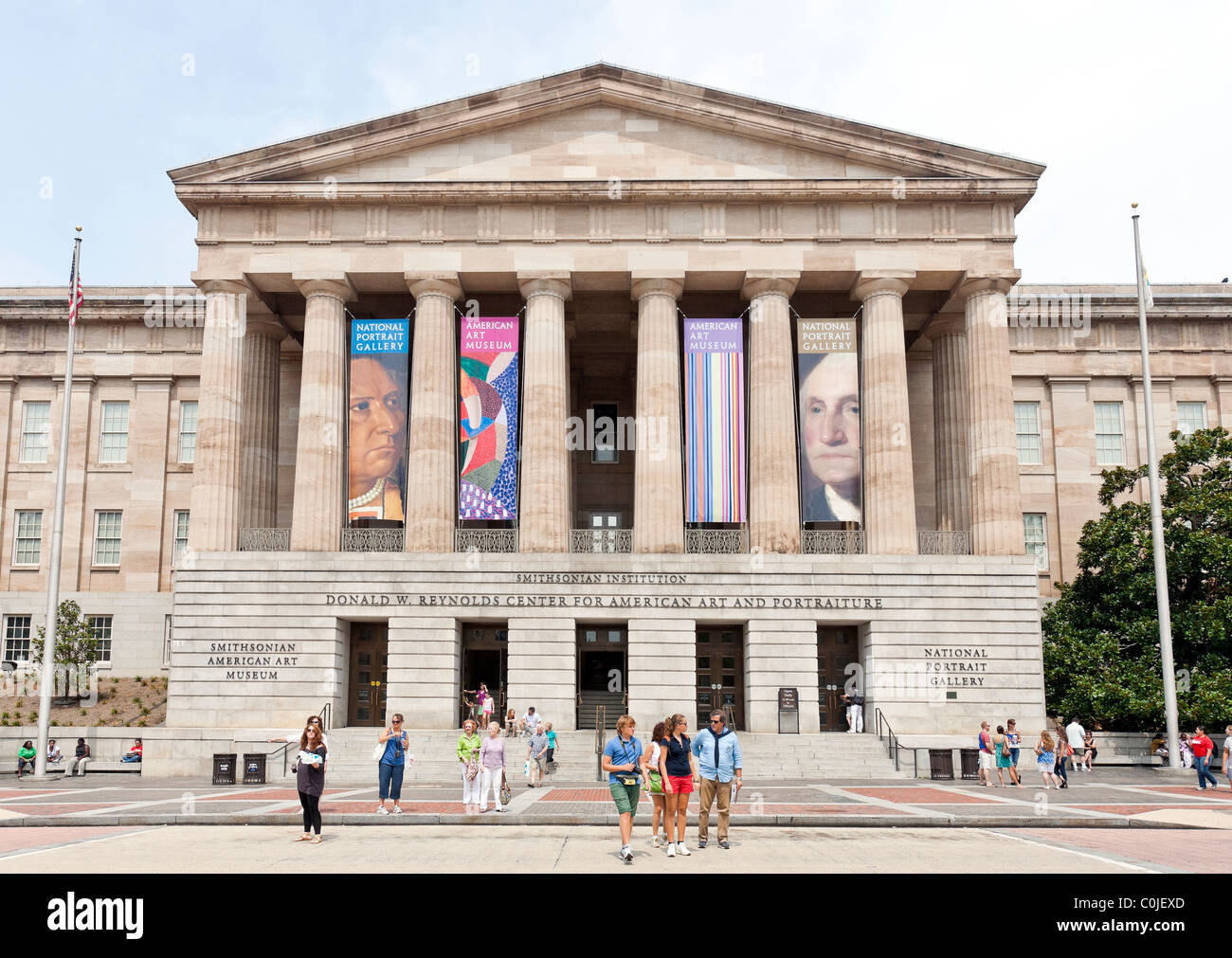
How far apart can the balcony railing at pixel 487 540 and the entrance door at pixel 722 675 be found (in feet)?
23.3

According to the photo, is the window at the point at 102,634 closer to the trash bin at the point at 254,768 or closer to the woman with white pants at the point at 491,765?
the trash bin at the point at 254,768

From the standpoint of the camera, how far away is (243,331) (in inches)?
1478

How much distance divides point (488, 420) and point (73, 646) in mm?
18634

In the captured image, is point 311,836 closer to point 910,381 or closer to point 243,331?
point 243,331

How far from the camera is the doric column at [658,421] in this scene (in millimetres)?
35219

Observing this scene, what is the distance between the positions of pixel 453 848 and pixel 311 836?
218 cm

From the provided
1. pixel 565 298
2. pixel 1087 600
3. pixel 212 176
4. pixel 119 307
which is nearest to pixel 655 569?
pixel 565 298

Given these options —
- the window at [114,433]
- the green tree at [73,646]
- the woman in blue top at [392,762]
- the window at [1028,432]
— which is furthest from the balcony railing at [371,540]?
the window at [1028,432]

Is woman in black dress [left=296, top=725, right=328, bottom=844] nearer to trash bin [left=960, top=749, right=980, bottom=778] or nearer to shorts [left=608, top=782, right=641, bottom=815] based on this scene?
shorts [left=608, top=782, right=641, bottom=815]

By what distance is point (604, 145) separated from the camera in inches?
1462

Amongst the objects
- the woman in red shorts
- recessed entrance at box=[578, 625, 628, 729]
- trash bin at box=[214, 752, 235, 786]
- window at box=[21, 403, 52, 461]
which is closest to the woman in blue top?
the woman in red shorts

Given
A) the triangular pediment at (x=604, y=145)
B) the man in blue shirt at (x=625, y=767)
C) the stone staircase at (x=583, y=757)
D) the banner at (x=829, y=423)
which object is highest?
the triangular pediment at (x=604, y=145)

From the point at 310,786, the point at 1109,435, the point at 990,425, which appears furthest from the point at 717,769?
the point at 1109,435

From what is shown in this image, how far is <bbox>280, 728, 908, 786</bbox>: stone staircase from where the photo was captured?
29.5 metres
